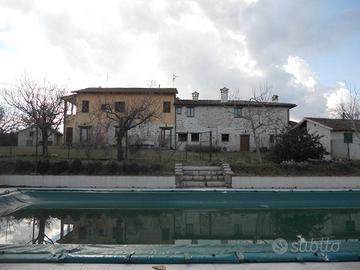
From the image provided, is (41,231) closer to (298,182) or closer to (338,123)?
(298,182)

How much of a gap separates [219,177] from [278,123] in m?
16.5

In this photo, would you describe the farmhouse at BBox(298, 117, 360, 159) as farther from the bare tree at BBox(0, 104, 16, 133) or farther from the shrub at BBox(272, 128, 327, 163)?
the bare tree at BBox(0, 104, 16, 133)

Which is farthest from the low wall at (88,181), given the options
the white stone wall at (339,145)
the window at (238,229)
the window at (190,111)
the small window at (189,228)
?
the window at (190,111)

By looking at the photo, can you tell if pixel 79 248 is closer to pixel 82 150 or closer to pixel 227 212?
pixel 227 212

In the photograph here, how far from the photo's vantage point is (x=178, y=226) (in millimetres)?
10797

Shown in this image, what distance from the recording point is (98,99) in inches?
1299

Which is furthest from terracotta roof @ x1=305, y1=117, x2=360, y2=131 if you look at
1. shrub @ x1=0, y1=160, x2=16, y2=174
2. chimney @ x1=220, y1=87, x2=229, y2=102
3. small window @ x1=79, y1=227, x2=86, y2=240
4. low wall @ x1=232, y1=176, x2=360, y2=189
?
small window @ x1=79, y1=227, x2=86, y2=240

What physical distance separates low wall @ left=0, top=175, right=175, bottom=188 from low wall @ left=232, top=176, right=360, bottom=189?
3.39m

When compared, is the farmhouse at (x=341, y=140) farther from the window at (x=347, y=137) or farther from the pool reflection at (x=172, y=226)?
the pool reflection at (x=172, y=226)

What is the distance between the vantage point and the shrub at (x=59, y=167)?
1756 centimetres

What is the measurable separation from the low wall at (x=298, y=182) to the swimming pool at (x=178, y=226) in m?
1.58

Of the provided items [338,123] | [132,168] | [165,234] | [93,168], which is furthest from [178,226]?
[338,123]

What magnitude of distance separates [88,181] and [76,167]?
1323 mm

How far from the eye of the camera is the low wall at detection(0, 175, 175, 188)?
16.8 metres
